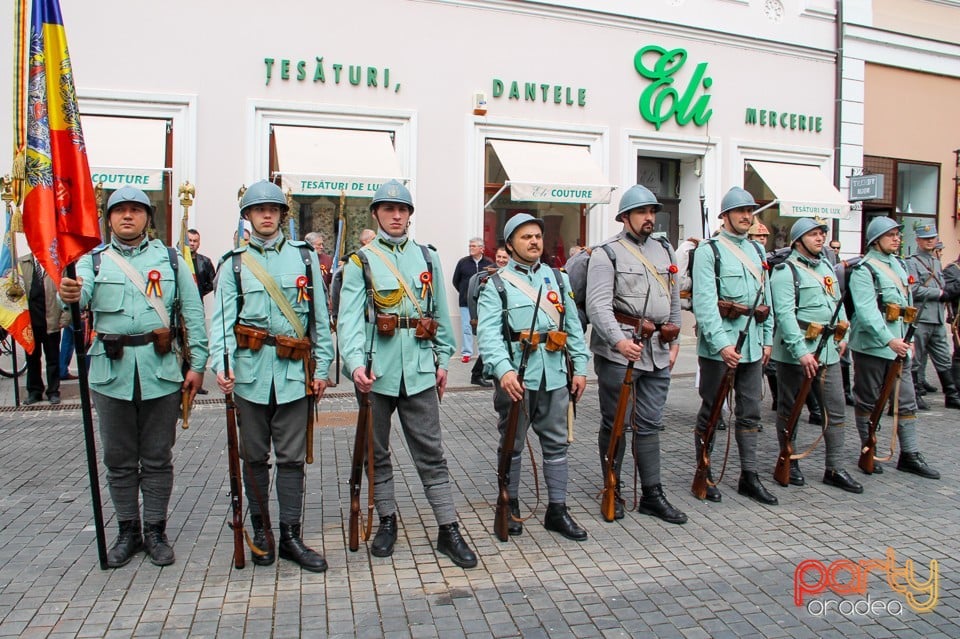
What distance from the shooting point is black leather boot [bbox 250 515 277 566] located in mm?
4453

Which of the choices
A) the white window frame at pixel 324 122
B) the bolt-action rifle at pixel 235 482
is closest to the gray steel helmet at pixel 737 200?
the bolt-action rifle at pixel 235 482

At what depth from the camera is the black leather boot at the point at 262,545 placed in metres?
4.45

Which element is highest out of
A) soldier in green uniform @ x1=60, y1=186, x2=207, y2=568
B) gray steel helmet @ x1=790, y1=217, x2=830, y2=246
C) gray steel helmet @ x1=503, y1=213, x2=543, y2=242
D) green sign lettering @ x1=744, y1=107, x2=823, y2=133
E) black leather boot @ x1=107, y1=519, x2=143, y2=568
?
green sign lettering @ x1=744, y1=107, x2=823, y2=133

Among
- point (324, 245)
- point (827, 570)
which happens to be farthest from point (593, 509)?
point (324, 245)

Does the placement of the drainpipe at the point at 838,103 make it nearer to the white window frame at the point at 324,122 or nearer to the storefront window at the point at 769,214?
the storefront window at the point at 769,214

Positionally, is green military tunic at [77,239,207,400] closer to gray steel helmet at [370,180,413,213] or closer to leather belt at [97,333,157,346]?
leather belt at [97,333,157,346]

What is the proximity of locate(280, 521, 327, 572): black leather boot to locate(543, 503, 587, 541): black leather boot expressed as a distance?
1.40 metres

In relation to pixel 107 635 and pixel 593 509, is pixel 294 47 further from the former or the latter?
pixel 107 635

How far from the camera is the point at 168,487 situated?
15.2 feet

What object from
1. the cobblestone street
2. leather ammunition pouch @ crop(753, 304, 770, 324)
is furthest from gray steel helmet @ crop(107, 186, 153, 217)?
leather ammunition pouch @ crop(753, 304, 770, 324)

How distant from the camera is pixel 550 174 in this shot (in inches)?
526

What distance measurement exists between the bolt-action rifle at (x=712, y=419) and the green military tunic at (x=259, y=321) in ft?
9.31

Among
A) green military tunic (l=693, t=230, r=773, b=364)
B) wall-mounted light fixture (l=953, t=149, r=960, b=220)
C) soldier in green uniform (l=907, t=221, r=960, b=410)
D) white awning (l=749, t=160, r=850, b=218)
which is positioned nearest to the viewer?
green military tunic (l=693, t=230, r=773, b=364)

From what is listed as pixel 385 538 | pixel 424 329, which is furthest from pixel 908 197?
pixel 385 538
